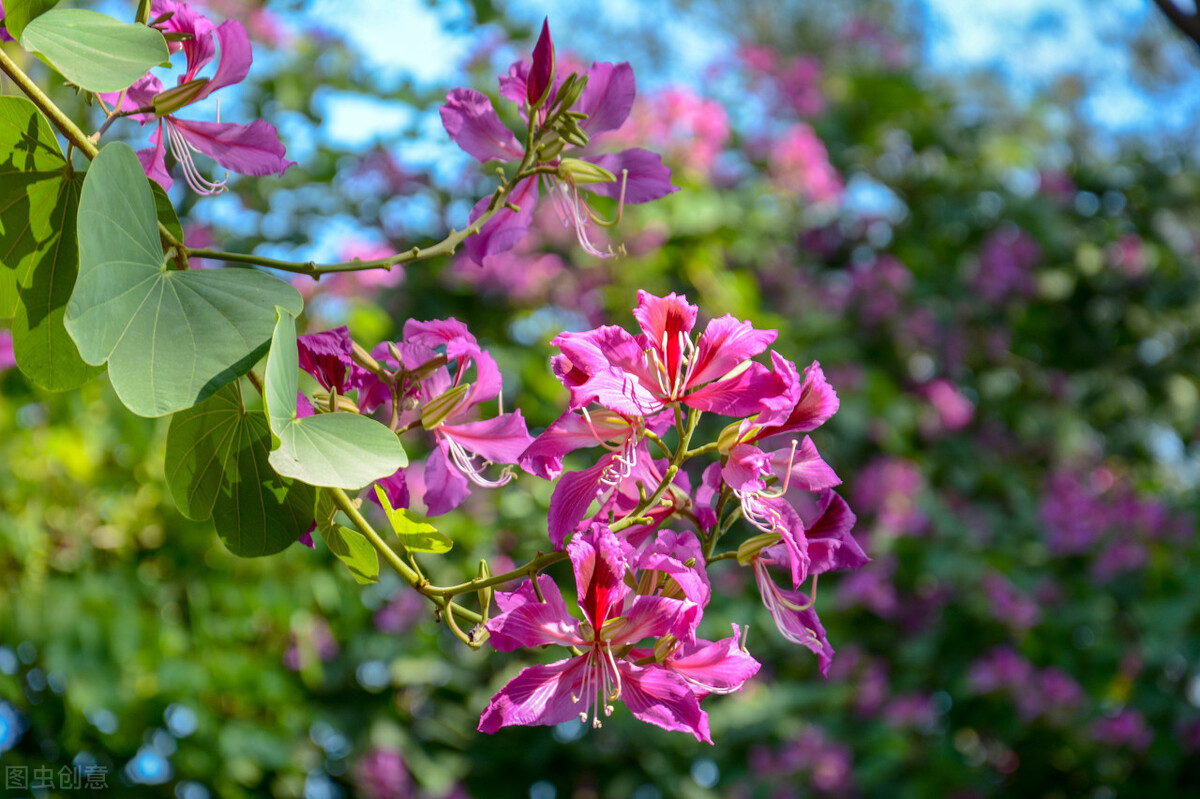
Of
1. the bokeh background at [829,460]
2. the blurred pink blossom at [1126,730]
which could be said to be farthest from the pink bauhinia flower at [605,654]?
the blurred pink blossom at [1126,730]

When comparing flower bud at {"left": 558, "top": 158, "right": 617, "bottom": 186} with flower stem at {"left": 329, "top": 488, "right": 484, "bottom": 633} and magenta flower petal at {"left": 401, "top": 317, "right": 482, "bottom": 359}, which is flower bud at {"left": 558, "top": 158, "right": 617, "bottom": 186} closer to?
magenta flower petal at {"left": 401, "top": 317, "right": 482, "bottom": 359}

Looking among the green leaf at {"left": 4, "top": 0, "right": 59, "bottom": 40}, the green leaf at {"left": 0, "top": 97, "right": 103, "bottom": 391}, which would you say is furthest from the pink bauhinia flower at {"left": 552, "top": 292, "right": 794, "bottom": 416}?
the green leaf at {"left": 4, "top": 0, "right": 59, "bottom": 40}

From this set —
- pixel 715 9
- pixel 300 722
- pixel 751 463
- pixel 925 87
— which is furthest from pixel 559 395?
pixel 715 9

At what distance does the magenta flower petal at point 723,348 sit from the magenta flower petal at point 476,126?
29cm

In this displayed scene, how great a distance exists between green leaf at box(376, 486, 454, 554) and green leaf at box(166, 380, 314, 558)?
0.16 ft

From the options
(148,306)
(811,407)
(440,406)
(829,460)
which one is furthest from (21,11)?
(829,460)

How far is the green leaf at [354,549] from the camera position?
0.62 m

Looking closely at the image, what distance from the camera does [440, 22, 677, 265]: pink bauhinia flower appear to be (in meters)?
0.72

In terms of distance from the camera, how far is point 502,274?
281cm

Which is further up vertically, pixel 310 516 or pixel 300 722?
pixel 310 516

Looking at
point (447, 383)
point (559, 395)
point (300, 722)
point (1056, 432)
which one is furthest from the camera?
point (1056, 432)

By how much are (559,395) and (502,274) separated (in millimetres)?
429

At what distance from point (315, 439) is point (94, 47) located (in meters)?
0.30

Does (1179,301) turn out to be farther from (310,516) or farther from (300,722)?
(310,516)
